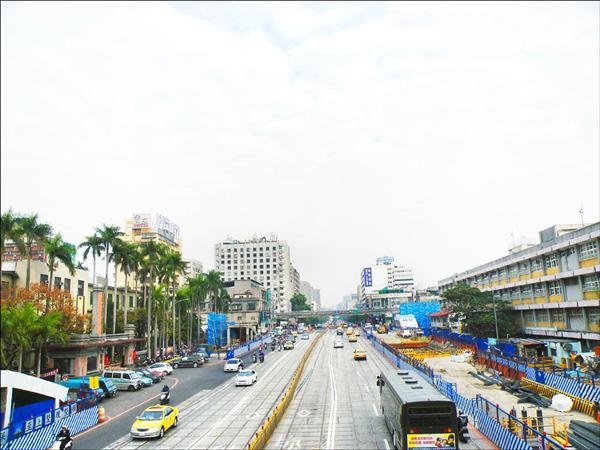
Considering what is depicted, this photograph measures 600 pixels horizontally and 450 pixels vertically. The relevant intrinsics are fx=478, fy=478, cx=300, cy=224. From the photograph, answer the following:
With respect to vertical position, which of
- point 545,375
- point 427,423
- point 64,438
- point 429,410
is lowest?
point 64,438

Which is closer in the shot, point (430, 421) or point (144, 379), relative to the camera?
point (430, 421)

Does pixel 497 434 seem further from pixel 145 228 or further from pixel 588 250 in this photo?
pixel 145 228

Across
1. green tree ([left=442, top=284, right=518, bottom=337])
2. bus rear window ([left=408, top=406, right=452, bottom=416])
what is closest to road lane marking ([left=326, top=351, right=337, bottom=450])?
bus rear window ([left=408, top=406, right=452, bottom=416])

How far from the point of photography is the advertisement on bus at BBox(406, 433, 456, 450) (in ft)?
60.7

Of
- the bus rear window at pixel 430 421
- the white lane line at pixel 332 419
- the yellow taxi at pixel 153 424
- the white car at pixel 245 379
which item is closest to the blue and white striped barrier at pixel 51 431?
the yellow taxi at pixel 153 424

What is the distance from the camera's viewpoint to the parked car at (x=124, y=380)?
138 ft

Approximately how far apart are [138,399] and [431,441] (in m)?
27.4

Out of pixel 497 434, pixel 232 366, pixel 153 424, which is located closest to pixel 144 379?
pixel 232 366

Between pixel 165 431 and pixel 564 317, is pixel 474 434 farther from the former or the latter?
pixel 564 317

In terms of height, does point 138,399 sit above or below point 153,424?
below

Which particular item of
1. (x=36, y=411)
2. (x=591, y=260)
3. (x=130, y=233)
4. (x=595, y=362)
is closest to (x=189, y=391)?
(x=36, y=411)

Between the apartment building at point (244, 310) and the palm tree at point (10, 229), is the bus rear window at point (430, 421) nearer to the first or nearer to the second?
the palm tree at point (10, 229)

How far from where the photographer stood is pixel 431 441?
1858 centimetres

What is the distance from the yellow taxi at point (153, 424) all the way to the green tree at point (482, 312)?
52510 mm
